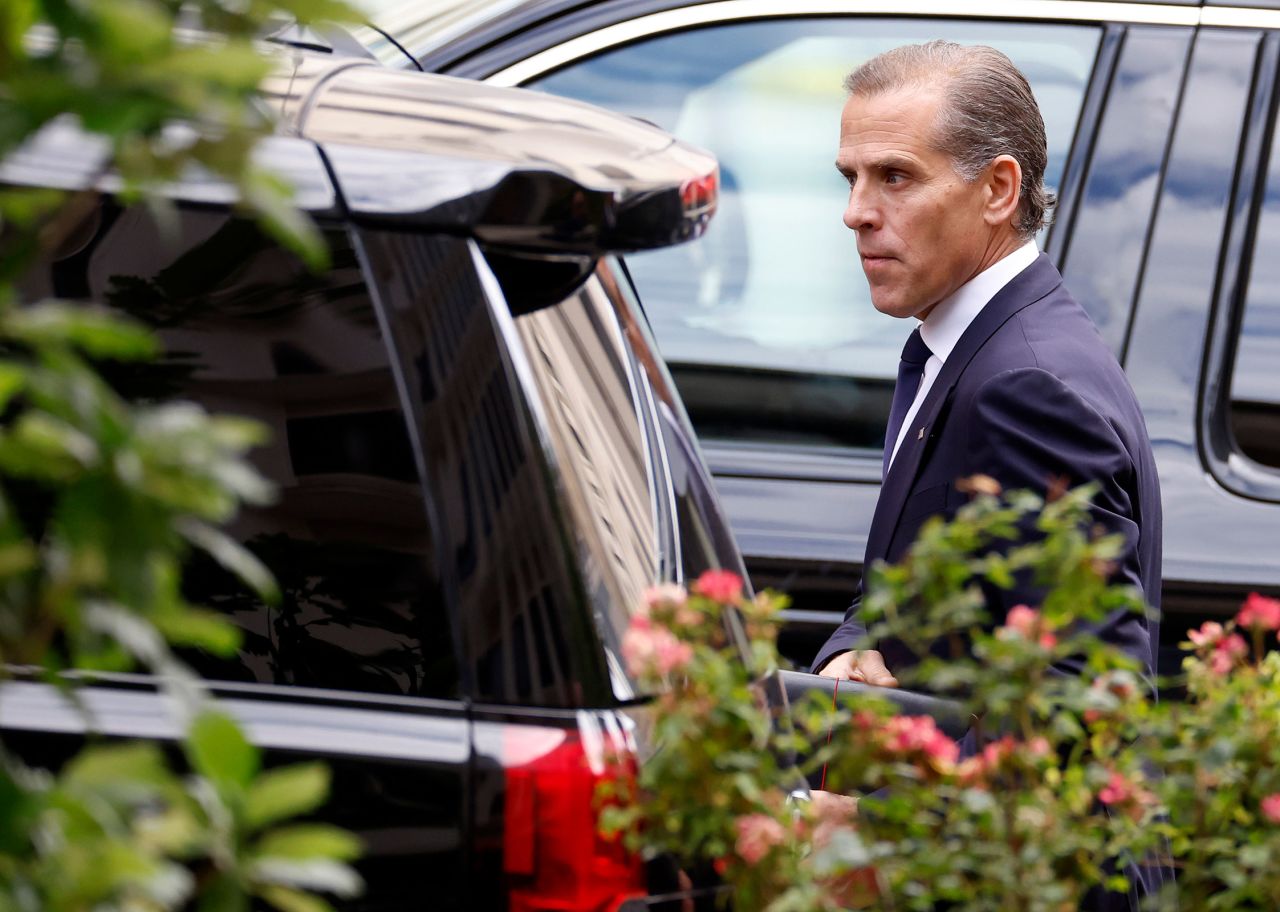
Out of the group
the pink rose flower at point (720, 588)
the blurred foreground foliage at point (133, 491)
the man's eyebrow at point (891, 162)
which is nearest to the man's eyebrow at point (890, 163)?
the man's eyebrow at point (891, 162)

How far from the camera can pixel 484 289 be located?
173 cm

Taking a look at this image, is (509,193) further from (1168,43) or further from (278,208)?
(1168,43)

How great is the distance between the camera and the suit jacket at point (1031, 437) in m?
2.27

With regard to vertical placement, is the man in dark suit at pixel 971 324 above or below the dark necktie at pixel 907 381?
above

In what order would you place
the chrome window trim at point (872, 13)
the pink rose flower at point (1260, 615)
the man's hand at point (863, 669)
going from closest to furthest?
1. the pink rose flower at point (1260, 615)
2. the man's hand at point (863, 669)
3. the chrome window trim at point (872, 13)

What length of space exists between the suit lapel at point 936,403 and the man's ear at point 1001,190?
0.10 metres

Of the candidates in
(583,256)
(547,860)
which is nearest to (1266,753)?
(547,860)

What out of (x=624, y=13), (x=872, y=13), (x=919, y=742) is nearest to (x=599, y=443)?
(x=919, y=742)

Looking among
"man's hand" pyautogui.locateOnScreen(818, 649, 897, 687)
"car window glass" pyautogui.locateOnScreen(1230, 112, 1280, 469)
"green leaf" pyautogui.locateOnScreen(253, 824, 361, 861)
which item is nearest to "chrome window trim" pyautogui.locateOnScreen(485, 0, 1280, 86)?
"car window glass" pyautogui.locateOnScreen(1230, 112, 1280, 469)

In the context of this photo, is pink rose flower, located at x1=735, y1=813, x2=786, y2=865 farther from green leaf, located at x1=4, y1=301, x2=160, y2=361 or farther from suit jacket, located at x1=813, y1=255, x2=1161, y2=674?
suit jacket, located at x1=813, y1=255, x2=1161, y2=674

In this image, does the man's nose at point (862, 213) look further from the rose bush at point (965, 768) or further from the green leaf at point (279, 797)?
the green leaf at point (279, 797)

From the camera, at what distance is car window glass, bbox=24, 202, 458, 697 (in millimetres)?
1762

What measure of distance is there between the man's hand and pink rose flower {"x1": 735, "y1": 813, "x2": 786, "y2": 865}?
3.40 feet

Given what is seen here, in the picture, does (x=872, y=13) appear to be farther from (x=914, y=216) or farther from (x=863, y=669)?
(x=863, y=669)
